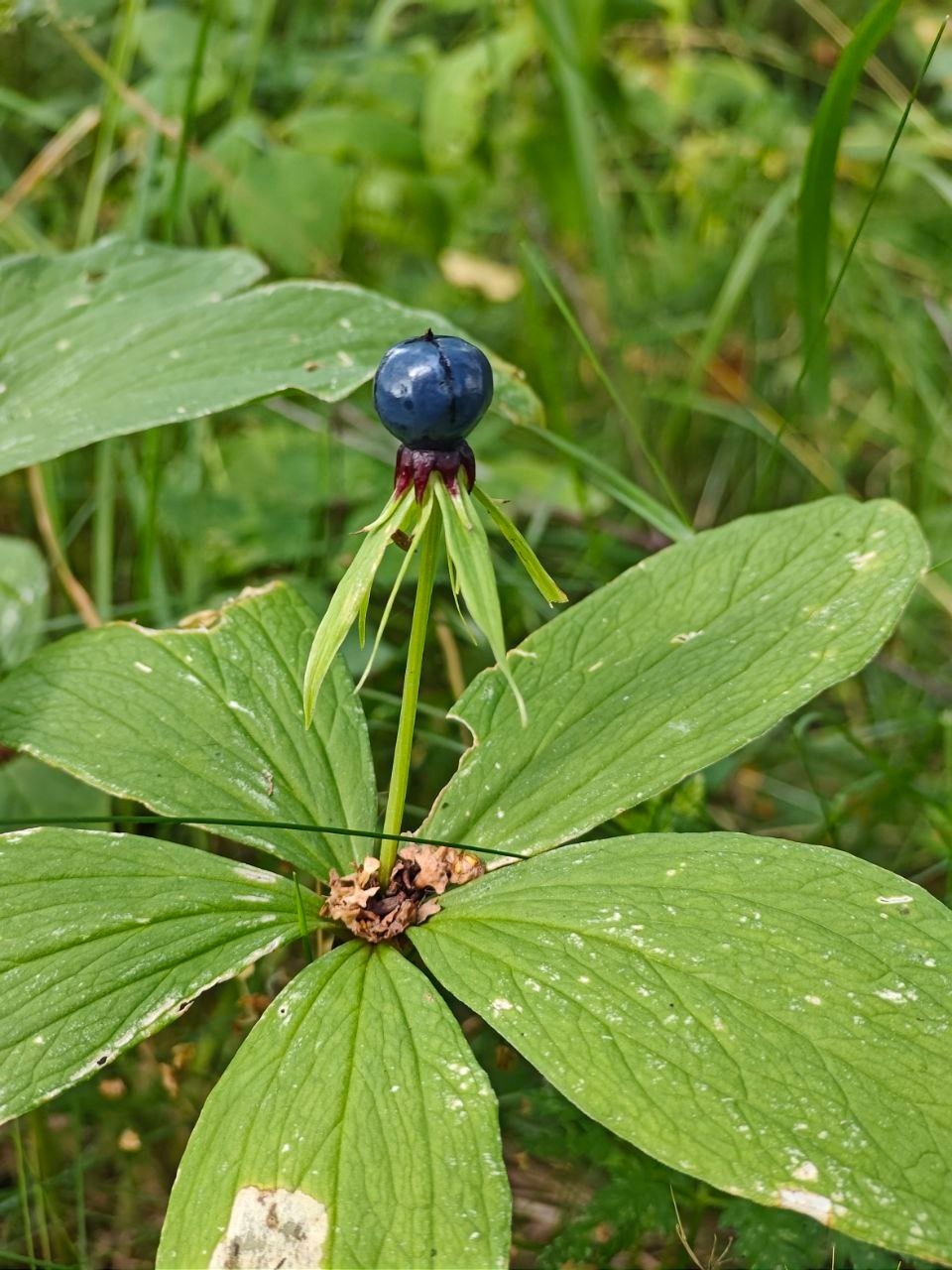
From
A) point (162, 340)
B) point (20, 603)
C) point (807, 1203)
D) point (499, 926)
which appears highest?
point (162, 340)

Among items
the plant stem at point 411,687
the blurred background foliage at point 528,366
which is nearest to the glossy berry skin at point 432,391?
the plant stem at point 411,687

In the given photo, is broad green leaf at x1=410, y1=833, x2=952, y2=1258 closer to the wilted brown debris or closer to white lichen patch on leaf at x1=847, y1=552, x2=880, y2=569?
the wilted brown debris

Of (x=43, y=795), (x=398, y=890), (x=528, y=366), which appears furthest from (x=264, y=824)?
(x=528, y=366)

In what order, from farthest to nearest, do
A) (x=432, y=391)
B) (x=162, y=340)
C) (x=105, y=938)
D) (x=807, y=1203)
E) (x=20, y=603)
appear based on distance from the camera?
(x=20, y=603) → (x=162, y=340) → (x=105, y=938) → (x=432, y=391) → (x=807, y=1203)

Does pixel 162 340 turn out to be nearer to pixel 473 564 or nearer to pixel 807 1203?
pixel 473 564

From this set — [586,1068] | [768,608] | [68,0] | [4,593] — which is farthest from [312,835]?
[68,0]

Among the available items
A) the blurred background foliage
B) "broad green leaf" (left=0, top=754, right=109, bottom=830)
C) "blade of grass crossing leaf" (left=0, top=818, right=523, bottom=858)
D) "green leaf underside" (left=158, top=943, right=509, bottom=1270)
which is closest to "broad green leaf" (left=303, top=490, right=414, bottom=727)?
"blade of grass crossing leaf" (left=0, top=818, right=523, bottom=858)
